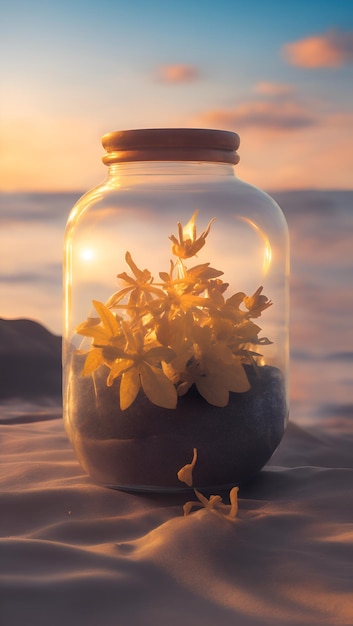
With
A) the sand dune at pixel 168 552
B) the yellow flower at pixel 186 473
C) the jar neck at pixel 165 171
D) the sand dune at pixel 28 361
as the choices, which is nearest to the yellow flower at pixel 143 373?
the yellow flower at pixel 186 473

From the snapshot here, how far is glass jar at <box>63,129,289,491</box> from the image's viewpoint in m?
2.01

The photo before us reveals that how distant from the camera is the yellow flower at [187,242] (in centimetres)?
212

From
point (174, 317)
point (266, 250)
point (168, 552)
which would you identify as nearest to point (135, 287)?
point (174, 317)

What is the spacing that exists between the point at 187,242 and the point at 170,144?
0.76ft

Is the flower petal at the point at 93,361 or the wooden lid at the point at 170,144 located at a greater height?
the wooden lid at the point at 170,144

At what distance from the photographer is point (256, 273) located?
2297mm

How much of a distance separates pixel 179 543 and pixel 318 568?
10.1 inches

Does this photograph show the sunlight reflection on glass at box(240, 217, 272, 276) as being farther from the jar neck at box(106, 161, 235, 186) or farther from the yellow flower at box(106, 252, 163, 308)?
the yellow flower at box(106, 252, 163, 308)

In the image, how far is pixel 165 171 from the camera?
7.27 ft

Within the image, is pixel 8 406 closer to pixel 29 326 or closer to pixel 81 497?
pixel 29 326

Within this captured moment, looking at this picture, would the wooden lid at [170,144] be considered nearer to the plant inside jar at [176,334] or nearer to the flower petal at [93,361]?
the plant inside jar at [176,334]

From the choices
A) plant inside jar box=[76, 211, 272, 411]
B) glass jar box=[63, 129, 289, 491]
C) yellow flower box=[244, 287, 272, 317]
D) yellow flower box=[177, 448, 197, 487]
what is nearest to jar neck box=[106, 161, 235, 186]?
glass jar box=[63, 129, 289, 491]

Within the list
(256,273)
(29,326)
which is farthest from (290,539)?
(29,326)

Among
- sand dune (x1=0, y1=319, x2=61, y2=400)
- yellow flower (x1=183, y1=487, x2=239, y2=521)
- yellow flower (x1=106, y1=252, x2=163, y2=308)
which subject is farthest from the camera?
sand dune (x1=0, y1=319, x2=61, y2=400)
